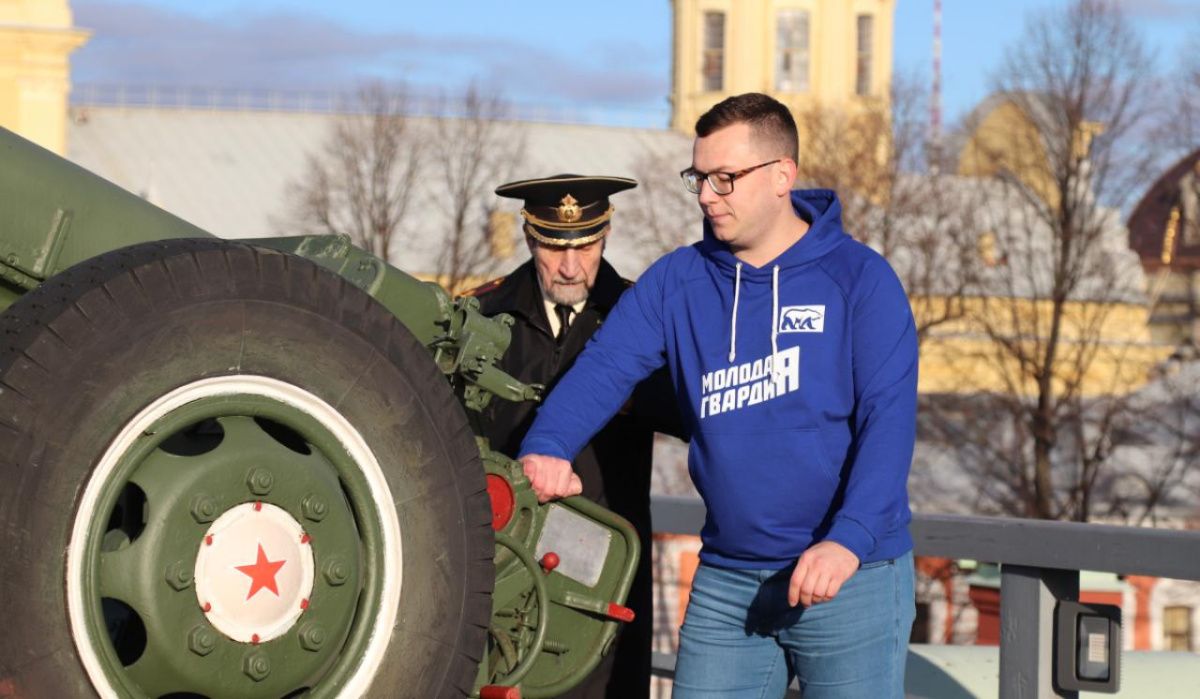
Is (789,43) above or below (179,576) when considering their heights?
above

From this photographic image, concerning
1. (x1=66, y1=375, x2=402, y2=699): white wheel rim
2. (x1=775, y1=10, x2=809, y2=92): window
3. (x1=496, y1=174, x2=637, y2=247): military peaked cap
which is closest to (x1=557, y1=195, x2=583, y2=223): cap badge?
(x1=496, y1=174, x2=637, y2=247): military peaked cap

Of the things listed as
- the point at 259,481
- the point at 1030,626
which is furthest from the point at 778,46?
the point at 259,481

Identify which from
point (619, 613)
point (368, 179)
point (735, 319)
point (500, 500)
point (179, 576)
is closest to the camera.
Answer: point (179, 576)

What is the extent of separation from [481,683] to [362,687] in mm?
560

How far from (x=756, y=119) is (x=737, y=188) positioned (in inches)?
5.1

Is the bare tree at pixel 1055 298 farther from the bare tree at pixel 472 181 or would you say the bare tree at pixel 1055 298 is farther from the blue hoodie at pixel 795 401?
the blue hoodie at pixel 795 401

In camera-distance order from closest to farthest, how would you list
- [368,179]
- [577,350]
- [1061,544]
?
[1061,544]
[577,350]
[368,179]

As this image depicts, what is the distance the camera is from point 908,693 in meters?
5.81

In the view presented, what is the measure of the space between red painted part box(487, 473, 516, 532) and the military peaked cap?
1.46 metres

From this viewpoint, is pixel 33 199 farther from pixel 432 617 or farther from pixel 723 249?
pixel 723 249

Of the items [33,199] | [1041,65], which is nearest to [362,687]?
[33,199]

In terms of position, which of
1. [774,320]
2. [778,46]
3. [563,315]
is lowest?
[774,320]

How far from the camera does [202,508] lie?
300 cm

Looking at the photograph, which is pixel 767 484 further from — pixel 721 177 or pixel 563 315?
pixel 563 315
